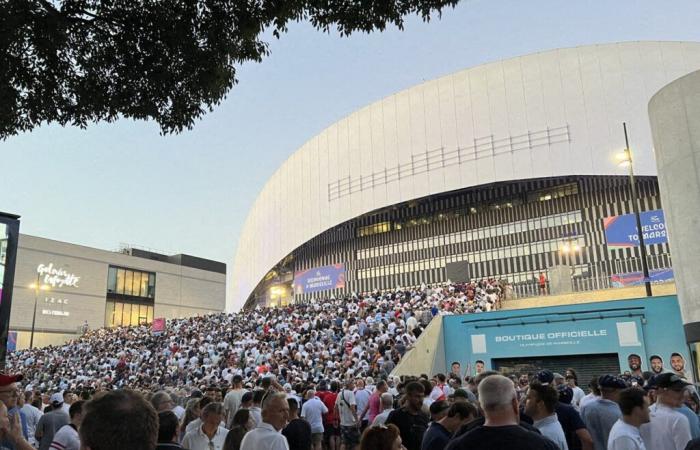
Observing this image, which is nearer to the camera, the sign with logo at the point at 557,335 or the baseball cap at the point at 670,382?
the baseball cap at the point at 670,382

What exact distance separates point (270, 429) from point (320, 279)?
41.2 metres

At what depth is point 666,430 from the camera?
14.3 ft

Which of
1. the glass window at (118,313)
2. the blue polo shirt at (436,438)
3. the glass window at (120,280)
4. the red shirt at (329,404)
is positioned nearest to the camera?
the blue polo shirt at (436,438)

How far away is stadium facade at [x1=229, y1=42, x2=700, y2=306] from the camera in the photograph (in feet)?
120

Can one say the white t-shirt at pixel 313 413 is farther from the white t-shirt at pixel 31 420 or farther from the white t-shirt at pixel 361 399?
the white t-shirt at pixel 31 420

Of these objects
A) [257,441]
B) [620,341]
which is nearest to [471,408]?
[257,441]

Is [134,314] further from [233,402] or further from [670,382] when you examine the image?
[670,382]

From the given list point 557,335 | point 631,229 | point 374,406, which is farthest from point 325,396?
point 631,229

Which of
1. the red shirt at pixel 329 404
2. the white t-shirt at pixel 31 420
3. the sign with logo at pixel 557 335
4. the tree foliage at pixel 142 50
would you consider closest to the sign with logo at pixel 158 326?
the sign with logo at pixel 557 335

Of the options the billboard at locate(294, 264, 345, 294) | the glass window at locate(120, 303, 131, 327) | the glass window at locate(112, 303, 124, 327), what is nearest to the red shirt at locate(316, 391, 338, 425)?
the billboard at locate(294, 264, 345, 294)

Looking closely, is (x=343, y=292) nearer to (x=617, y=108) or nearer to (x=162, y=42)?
(x=617, y=108)

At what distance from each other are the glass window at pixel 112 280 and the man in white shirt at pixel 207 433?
5292 centimetres

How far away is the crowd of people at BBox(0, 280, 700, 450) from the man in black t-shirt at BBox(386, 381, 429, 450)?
0.01 m

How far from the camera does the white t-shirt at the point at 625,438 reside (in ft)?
13.3
